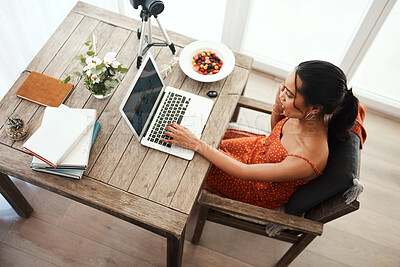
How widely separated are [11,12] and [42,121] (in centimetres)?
83

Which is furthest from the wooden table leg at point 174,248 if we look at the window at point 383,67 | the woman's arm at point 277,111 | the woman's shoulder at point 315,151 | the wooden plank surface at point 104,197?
the window at point 383,67

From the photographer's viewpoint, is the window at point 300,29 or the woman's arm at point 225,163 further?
the window at point 300,29

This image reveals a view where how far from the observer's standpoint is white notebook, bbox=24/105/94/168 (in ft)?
4.06

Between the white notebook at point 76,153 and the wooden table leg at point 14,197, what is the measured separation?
16.2 inches

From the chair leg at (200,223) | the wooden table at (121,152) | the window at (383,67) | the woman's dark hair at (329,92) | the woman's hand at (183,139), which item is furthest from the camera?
the window at (383,67)

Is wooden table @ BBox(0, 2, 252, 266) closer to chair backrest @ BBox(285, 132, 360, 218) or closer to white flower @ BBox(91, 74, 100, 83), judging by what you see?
white flower @ BBox(91, 74, 100, 83)

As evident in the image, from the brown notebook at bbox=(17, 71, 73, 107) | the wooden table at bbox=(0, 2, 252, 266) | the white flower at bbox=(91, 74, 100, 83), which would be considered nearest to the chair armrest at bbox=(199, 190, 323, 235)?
the wooden table at bbox=(0, 2, 252, 266)

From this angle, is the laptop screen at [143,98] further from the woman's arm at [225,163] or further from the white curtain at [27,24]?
the white curtain at [27,24]

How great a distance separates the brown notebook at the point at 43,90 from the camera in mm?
1460

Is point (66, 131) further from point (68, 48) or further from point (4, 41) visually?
point (4, 41)

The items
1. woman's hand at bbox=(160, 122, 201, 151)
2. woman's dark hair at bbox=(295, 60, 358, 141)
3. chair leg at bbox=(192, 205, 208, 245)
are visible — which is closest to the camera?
woman's dark hair at bbox=(295, 60, 358, 141)

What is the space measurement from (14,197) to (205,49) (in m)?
1.23

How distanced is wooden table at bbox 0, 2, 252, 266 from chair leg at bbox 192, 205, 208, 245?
15 cm

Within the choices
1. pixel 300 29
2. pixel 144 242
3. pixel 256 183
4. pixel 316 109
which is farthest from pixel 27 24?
pixel 300 29
